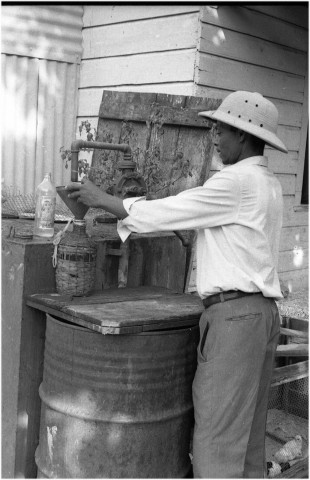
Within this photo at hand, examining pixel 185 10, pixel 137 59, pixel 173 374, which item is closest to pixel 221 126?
pixel 173 374

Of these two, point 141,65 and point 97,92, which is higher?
point 141,65

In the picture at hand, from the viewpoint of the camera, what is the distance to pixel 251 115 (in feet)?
9.04

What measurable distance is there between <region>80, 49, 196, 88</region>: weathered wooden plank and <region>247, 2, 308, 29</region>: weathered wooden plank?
0.74 metres

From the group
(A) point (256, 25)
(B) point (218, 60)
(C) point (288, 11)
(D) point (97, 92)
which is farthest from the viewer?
(D) point (97, 92)

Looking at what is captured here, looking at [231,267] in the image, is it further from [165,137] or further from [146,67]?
[146,67]

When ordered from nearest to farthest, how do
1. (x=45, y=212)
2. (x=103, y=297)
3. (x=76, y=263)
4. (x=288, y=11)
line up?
1. (x=76, y=263)
2. (x=103, y=297)
3. (x=45, y=212)
4. (x=288, y=11)

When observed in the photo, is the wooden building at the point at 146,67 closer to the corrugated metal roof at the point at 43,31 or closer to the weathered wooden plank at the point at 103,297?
the corrugated metal roof at the point at 43,31

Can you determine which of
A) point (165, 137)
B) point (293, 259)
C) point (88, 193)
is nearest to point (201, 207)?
point (88, 193)

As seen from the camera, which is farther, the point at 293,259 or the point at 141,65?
the point at 293,259

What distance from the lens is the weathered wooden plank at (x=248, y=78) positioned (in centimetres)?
452

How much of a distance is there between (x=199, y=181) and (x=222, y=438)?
1749mm

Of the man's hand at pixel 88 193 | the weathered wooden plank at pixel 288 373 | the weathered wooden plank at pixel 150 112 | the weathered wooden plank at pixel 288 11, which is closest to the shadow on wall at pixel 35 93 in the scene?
the weathered wooden plank at pixel 150 112

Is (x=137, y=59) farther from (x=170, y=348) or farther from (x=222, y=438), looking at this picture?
(x=222, y=438)

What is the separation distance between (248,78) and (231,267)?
8.82 feet
